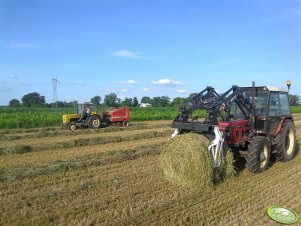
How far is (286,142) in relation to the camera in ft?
30.6

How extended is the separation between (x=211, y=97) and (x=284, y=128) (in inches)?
105

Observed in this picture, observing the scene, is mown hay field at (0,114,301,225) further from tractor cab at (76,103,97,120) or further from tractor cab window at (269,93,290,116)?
tractor cab at (76,103,97,120)

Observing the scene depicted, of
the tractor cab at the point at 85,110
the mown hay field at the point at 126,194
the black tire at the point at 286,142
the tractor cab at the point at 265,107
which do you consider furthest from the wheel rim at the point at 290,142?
the tractor cab at the point at 85,110

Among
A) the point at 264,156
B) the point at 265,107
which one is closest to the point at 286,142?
the point at 265,107

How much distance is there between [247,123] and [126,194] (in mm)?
3590

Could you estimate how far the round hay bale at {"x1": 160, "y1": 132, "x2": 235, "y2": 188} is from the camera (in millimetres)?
6270

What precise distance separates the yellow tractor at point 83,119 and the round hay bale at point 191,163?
40.4 feet

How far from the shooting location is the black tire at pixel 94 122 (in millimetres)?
18656

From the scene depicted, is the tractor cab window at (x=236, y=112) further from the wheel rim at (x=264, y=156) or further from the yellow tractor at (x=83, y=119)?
the yellow tractor at (x=83, y=119)

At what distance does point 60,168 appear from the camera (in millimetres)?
8000

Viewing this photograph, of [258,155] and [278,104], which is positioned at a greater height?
[278,104]

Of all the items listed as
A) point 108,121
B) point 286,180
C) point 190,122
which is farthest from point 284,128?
point 108,121

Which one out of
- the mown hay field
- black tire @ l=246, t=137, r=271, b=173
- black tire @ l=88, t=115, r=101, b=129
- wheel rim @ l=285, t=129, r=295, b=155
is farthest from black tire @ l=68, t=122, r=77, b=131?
black tire @ l=246, t=137, r=271, b=173

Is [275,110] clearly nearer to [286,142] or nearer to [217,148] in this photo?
[286,142]
